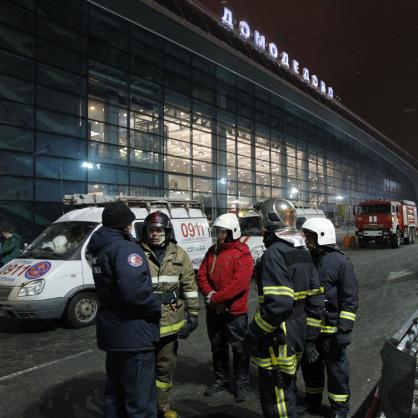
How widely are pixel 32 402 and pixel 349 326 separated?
3.18m

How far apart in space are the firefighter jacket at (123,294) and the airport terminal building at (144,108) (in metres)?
15.5

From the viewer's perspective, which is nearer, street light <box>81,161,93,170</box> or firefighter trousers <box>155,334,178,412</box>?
firefighter trousers <box>155,334,178,412</box>

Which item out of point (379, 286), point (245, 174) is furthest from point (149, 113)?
point (379, 286)

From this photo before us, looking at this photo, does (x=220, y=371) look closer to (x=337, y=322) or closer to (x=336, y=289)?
(x=337, y=322)

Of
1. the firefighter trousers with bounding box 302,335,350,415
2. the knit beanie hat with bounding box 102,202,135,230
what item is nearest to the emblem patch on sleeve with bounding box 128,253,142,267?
the knit beanie hat with bounding box 102,202,135,230

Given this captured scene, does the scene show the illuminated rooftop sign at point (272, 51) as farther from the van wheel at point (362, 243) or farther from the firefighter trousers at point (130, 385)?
the firefighter trousers at point (130, 385)

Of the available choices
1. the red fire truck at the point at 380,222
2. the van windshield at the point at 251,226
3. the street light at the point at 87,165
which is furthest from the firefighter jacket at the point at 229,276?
the red fire truck at the point at 380,222

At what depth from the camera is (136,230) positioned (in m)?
7.71

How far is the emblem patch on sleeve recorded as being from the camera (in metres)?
2.69

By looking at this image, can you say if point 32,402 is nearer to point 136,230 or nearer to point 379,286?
point 136,230

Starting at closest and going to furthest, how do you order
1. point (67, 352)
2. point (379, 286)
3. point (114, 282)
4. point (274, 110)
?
point (114, 282) → point (67, 352) → point (379, 286) → point (274, 110)

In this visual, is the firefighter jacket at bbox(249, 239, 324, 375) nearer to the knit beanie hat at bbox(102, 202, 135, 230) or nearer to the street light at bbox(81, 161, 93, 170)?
the knit beanie hat at bbox(102, 202, 135, 230)

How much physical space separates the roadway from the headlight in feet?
2.37

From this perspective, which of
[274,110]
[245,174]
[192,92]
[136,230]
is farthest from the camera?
[274,110]
